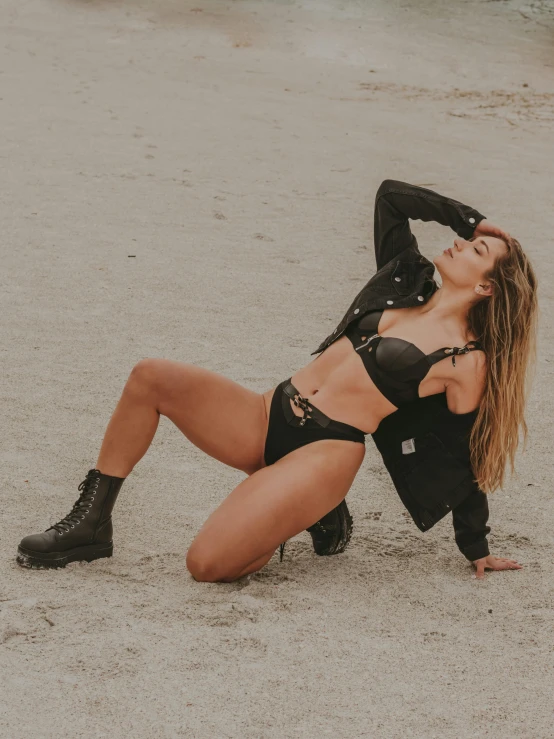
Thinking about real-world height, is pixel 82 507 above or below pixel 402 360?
below

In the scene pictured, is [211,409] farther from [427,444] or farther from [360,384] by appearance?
[427,444]

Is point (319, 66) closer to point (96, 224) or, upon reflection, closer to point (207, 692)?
point (96, 224)

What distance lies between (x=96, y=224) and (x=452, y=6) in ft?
41.3

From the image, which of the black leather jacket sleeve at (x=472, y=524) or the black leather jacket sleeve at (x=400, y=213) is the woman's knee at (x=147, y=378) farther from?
the black leather jacket sleeve at (x=472, y=524)

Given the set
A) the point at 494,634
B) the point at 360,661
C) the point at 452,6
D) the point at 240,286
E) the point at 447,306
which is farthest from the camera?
the point at 452,6

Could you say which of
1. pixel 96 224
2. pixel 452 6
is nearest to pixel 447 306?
pixel 96 224

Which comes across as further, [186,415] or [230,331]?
[230,331]

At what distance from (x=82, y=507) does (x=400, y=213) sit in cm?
177

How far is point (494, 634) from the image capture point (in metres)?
3.27

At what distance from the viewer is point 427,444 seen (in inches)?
138

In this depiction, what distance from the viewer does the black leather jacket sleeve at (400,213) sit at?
3822 mm

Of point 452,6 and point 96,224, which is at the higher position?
point 452,6

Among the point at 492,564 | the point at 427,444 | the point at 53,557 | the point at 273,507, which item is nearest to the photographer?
the point at 273,507

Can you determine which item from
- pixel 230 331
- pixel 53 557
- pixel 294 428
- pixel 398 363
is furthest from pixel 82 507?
pixel 230 331
